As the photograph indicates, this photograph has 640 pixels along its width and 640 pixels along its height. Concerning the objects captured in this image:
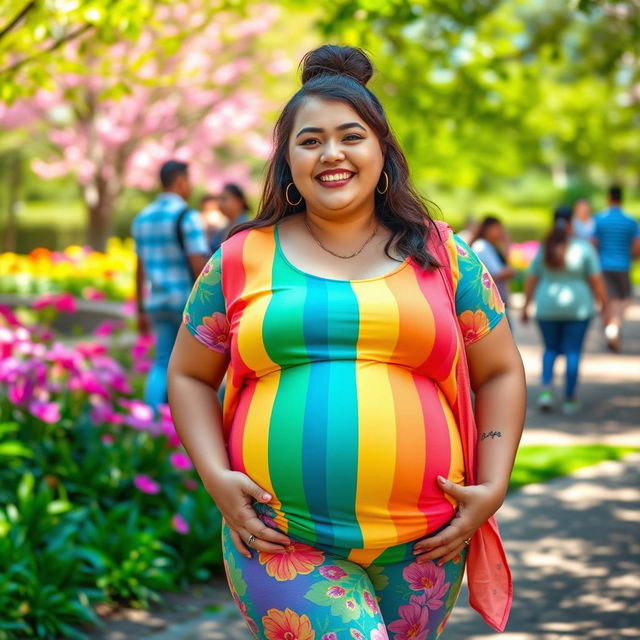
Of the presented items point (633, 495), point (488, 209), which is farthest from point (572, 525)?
point (488, 209)

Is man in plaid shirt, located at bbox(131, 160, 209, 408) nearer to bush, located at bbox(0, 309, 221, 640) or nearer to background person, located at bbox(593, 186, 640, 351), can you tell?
bush, located at bbox(0, 309, 221, 640)

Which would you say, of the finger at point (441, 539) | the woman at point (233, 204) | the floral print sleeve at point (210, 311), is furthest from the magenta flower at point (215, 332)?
the woman at point (233, 204)

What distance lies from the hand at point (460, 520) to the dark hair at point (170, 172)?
196 inches

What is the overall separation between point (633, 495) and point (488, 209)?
41446mm

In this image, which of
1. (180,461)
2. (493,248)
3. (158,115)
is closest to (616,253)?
(493,248)

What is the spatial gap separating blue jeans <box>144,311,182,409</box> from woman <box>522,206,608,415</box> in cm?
386

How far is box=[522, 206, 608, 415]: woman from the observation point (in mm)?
9359

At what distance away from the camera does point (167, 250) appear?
6.94 meters

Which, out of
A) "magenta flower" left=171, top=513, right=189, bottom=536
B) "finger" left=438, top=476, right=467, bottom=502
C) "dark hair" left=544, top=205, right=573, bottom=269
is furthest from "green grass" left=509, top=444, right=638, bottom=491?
"finger" left=438, top=476, right=467, bottom=502

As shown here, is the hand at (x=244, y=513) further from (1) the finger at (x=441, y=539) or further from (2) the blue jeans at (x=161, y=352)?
(2) the blue jeans at (x=161, y=352)

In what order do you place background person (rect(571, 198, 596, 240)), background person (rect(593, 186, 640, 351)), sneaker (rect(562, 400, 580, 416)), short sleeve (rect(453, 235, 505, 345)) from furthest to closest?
background person (rect(571, 198, 596, 240)), background person (rect(593, 186, 640, 351)), sneaker (rect(562, 400, 580, 416)), short sleeve (rect(453, 235, 505, 345))

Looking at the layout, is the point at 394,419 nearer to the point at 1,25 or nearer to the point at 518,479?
the point at 1,25

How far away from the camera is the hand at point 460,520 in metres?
2.40

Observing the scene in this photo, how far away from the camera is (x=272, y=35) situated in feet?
76.4
